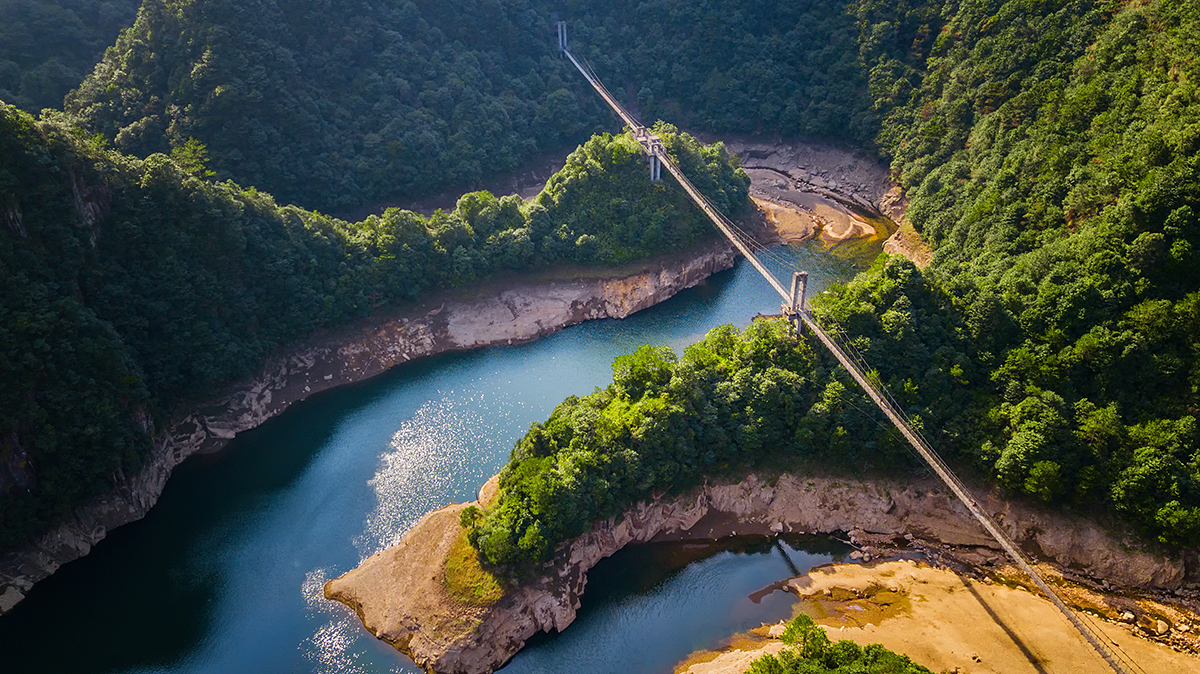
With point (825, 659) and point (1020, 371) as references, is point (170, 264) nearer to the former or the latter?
point (825, 659)

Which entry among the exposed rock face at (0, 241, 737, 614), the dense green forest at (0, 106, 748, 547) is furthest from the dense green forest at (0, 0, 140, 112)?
the exposed rock face at (0, 241, 737, 614)

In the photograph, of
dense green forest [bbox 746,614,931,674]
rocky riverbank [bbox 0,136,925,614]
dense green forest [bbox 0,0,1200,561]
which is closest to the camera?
dense green forest [bbox 746,614,931,674]

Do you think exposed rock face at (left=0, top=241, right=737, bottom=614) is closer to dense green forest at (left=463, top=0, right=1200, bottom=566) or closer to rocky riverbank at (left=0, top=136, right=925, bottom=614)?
rocky riverbank at (left=0, top=136, right=925, bottom=614)

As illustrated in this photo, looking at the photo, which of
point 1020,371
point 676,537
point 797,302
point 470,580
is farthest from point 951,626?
point 470,580

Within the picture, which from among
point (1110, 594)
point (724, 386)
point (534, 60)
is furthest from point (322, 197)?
point (1110, 594)

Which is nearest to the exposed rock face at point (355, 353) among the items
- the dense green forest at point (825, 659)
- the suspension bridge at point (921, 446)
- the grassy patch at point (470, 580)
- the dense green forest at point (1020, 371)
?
the suspension bridge at point (921, 446)

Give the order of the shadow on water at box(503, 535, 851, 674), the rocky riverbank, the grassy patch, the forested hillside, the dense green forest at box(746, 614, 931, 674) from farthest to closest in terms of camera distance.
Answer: the forested hillside → the rocky riverbank → the grassy patch → the shadow on water at box(503, 535, 851, 674) → the dense green forest at box(746, 614, 931, 674)
